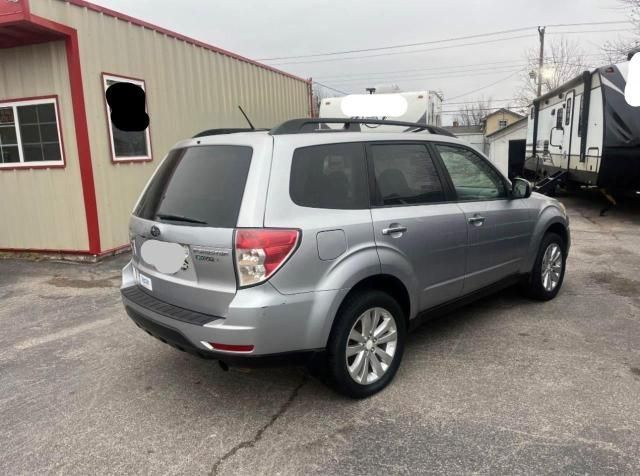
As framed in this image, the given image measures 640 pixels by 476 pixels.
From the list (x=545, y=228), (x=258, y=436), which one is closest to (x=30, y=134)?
(x=258, y=436)

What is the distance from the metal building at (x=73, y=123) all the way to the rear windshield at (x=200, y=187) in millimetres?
4311

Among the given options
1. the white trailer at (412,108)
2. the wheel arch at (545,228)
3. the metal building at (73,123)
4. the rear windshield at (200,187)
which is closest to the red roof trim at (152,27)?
the metal building at (73,123)

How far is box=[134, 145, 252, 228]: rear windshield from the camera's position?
9.54 feet

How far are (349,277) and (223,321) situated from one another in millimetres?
773

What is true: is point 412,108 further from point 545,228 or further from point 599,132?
point 545,228

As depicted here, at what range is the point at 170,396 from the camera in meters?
3.45

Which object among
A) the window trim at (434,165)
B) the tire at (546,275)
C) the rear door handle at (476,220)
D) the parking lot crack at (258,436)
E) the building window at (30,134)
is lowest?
the parking lot crack at (258,436)

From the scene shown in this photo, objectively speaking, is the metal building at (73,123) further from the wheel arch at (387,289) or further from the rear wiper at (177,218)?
the wheel arch at (387,289)

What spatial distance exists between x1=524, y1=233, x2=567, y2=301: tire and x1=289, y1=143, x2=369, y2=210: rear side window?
2507mm

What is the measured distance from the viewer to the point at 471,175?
4.30 meters

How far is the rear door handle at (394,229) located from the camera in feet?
10.9

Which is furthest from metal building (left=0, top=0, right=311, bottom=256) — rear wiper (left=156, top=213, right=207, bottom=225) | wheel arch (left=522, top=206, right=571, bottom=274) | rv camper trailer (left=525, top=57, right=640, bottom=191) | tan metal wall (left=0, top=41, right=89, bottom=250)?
rv camper trailer (left=525, top=57, right=640, bottom=191)

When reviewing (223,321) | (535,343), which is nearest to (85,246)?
(223,321)

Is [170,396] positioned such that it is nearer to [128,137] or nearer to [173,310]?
[173,310]
